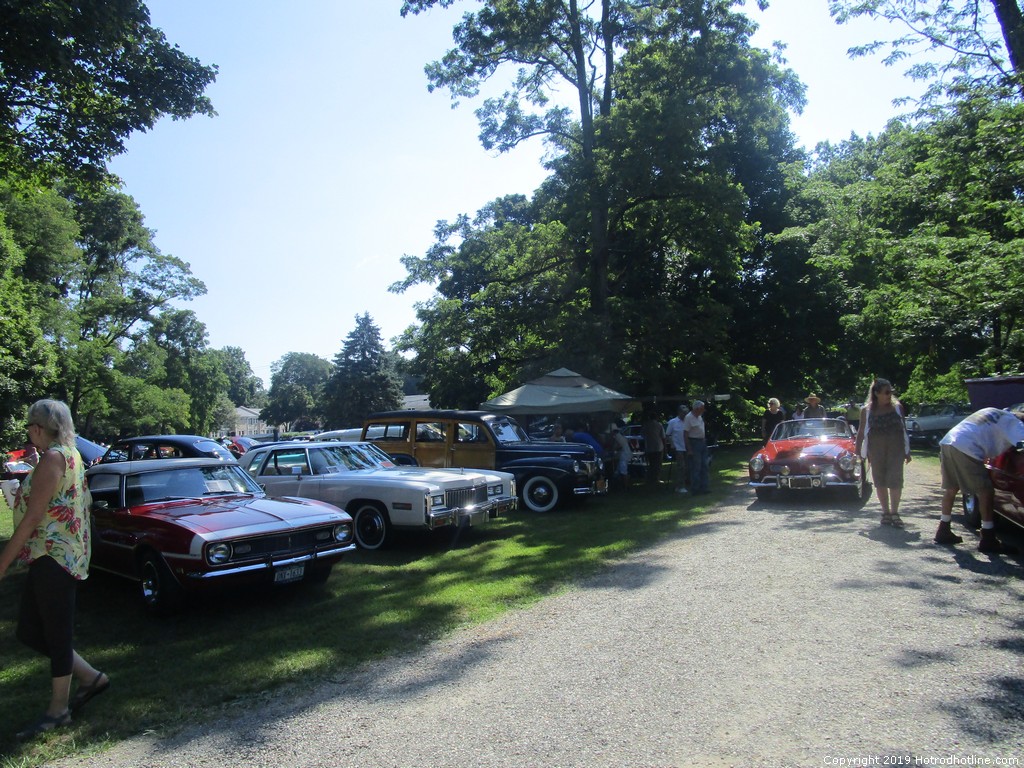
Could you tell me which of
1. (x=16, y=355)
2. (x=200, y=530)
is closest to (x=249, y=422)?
(x=16, y=355)

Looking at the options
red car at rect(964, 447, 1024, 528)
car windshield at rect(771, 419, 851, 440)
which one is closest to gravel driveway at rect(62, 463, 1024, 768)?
red car at rect(964, 447, 1024, 528)

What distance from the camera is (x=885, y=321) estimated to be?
16766 mm

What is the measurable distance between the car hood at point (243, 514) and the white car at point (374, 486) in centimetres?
168

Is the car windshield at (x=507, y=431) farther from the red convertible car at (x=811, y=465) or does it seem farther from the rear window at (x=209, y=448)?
the rear window at (x=209, y=448)

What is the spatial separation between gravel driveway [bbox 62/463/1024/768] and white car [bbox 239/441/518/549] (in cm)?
299

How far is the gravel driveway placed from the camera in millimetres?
3660

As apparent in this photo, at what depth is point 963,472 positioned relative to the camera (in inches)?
306

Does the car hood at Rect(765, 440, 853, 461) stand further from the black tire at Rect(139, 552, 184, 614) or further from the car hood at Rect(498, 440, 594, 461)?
the black tire at Rect(139, 552, 184, 614)

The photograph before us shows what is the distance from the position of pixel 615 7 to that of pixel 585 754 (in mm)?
23554

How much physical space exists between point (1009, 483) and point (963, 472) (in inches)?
16.9

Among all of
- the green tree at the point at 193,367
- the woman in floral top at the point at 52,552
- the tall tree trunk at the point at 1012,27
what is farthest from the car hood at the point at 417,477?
the green tree at the point at 193,367

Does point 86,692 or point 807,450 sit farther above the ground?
point 807,450

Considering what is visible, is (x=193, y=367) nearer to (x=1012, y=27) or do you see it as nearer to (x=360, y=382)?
(x=360, y=382)

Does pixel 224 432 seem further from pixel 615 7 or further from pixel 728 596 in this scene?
pixel 728 596
